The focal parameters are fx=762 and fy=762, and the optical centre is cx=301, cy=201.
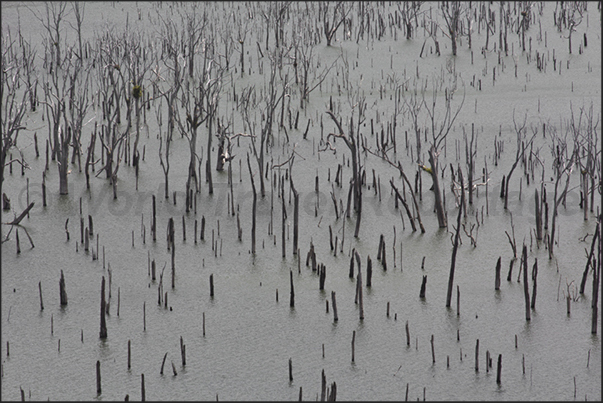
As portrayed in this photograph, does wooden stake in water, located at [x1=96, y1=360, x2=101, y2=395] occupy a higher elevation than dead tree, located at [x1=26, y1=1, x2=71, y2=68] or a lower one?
lower

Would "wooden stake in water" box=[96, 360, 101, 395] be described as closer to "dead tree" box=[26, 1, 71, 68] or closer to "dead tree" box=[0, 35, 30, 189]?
"dead tree" box=[0, 35, 30, 189]

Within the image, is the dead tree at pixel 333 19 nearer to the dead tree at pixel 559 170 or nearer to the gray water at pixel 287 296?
the gray water at pixel 287 296

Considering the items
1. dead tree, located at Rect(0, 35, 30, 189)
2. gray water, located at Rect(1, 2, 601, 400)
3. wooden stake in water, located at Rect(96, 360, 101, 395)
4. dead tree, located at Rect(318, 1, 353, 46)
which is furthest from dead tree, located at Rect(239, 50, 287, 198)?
wooden stake in water, located at Rect(96, 360, 101, 395)

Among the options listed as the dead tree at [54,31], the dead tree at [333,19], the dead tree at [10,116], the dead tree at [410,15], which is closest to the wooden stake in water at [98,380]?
the dead tree at [10,116]

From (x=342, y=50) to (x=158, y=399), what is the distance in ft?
25.9

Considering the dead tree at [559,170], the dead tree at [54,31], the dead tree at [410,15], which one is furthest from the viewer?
the dead tree at [410,15]

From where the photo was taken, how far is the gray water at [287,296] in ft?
12.1

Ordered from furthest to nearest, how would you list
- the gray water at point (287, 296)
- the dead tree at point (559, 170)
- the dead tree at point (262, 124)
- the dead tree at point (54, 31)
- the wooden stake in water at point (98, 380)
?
1. the dead tree at point (54, 31)
2. the dead tree at point (262, 124)
3. the dead tree at point (559, 170)
4. the gray water at point (287, 296)
5. the wooden stake in water at point (98, 380)

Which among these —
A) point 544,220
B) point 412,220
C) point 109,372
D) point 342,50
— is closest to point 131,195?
point 412,220

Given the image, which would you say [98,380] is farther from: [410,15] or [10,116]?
[410,15]

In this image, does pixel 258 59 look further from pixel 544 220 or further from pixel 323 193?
pixel 544 220

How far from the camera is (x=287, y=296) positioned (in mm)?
4695

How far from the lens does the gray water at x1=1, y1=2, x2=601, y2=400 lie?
12.1ft

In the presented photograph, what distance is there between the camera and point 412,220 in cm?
580
